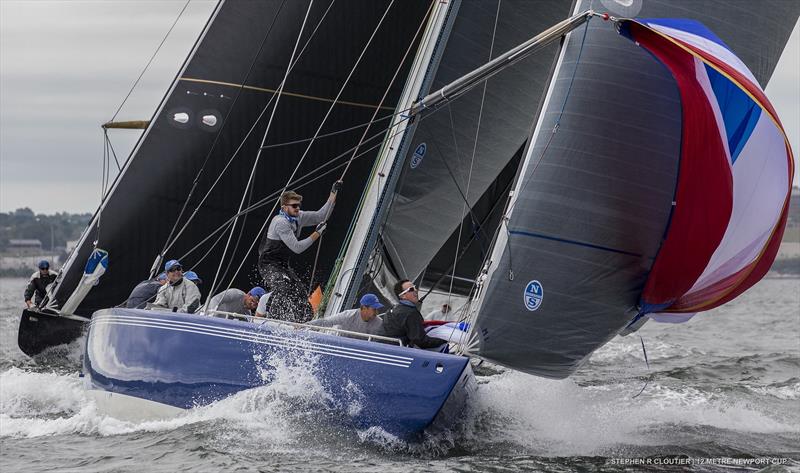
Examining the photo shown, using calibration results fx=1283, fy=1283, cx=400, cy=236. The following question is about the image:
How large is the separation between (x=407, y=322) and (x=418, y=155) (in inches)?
101

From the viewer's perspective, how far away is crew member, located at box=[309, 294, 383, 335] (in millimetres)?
8477

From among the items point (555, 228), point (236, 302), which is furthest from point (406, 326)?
point (236, 302)

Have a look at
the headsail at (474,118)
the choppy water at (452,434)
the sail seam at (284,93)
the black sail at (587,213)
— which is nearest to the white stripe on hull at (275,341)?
the choppy water at (452,434)

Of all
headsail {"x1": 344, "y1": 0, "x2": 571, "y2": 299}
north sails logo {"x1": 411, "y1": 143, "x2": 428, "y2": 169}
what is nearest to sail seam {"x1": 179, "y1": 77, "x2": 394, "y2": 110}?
headsail {"x1": 344, "y1": 0, "x2": 571, "y2": 299}

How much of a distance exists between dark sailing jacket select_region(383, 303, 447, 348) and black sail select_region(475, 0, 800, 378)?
395mm

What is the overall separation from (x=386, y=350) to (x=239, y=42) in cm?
531

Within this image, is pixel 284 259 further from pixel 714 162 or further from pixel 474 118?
pixel 714 162

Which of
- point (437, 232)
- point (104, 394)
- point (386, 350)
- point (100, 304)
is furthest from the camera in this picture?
point (100, 304)

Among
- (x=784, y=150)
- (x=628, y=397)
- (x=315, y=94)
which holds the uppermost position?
(x=315, y=94)

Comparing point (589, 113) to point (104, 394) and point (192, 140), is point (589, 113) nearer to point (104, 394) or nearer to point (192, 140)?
point (104, 394)

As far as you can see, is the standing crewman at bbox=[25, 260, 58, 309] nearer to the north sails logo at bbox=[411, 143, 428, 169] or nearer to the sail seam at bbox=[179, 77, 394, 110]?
the sail seam at bbox=[179, 77, 394, 110]

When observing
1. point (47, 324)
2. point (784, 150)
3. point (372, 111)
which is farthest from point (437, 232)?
point (47, 324)

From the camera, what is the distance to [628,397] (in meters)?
11.7

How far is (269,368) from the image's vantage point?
8.23 m
